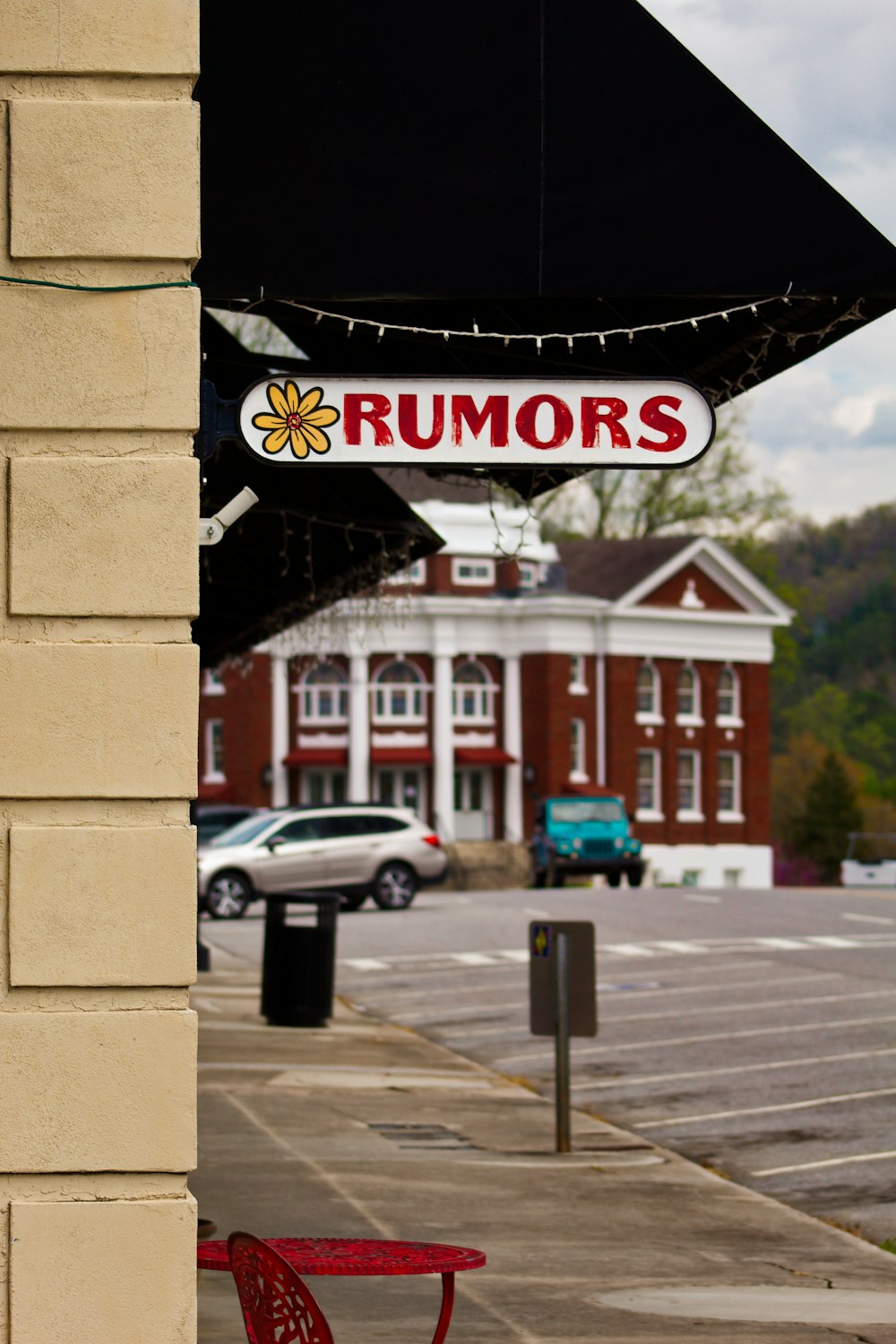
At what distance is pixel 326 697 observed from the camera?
187ft

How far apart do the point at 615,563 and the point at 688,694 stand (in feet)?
15.6

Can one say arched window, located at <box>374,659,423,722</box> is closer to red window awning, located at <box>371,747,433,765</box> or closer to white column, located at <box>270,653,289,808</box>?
red window awning, located at <box>371,747,433,765</box>

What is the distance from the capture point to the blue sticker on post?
1184cm

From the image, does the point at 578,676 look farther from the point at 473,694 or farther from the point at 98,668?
the point at 98,668

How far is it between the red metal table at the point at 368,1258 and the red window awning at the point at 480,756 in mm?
51576

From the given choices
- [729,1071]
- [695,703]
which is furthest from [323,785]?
[729,1071]

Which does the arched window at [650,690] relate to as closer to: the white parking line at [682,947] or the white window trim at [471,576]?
the white window trim at [471,576]

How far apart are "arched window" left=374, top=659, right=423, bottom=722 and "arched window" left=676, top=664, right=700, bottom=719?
8898 mm

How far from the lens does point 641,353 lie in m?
6.90

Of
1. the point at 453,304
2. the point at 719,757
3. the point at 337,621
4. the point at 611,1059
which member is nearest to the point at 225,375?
the point at 453,304

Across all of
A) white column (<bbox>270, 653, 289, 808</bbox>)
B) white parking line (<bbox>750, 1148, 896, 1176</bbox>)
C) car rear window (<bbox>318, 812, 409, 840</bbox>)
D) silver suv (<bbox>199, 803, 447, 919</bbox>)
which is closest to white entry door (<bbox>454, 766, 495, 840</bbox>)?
white column (<bbox>270, 653, 289, 808</bbox>)

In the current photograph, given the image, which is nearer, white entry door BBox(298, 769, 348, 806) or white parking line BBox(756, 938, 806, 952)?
white parking line BBox(756, 938, 806, 952)

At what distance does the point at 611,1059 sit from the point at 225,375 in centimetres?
892

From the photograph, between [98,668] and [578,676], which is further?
[578,676]
